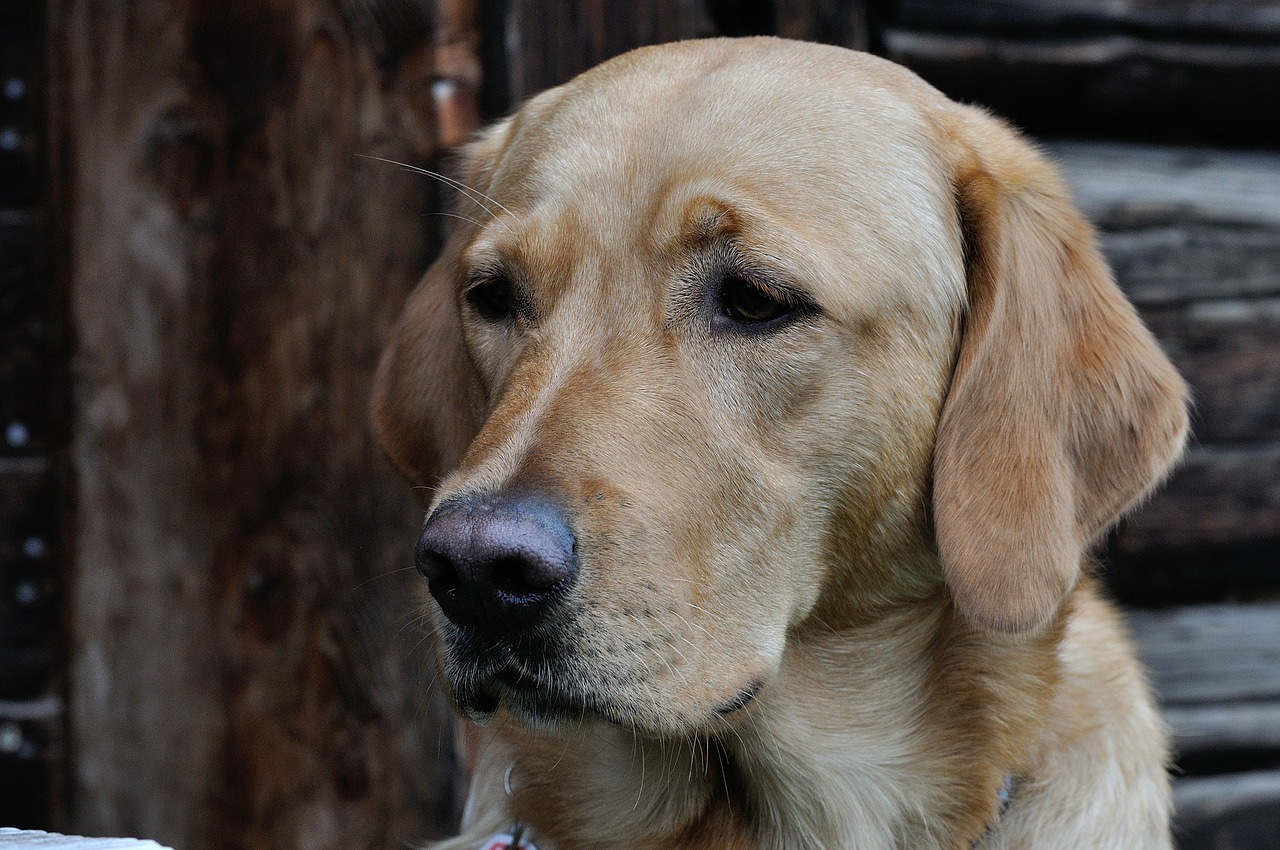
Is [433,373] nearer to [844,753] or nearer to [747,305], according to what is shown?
[747,305]

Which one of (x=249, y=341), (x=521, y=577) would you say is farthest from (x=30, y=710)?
(x=521, y=577)

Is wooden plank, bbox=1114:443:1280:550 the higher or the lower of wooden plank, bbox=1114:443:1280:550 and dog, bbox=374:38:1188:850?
the lower

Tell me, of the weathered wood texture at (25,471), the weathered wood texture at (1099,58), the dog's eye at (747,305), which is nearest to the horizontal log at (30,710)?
the weathered wood texture at (25,471)

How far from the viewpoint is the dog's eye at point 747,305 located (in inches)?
89.0

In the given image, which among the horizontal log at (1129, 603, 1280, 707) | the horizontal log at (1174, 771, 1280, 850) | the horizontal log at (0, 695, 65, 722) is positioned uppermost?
the horizontal log at (1129, 603, 1280, 707)

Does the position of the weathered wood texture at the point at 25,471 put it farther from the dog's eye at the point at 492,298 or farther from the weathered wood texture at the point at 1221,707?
the weathered wood texture at the point at 1221,707

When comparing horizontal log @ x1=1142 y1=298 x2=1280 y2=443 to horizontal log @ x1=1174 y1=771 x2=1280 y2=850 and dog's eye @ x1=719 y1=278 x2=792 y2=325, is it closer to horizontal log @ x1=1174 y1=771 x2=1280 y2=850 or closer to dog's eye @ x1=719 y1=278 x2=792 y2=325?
horizontal log @ x1=1174 y1=771 x2=1280 y2=850

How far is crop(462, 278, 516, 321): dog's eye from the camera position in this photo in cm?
247

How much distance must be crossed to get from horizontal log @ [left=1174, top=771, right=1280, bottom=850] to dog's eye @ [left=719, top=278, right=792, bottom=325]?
111 inches

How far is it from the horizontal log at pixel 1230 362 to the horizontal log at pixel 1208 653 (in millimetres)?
637

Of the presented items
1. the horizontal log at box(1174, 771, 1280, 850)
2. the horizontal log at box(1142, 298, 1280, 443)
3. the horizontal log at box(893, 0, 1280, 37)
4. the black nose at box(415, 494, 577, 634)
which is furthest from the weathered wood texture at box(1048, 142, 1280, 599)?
the black nose at box(415, 494, 577, 634)

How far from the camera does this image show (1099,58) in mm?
3945

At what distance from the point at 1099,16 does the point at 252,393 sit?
285 centimetres

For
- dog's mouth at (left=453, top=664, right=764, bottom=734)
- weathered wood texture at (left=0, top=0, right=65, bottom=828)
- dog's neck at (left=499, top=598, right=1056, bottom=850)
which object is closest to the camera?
dog's mouth at (left=453, top=664, right=764, bottom=734)
